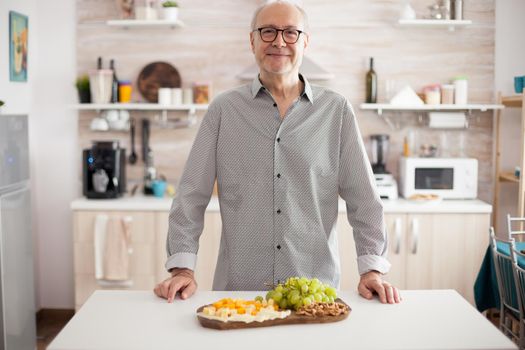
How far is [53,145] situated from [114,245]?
0.95m

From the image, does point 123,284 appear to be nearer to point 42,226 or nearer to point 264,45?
point 42,226

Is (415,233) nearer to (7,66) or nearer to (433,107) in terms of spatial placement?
(433,107)

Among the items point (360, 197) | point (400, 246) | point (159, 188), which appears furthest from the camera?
point (159, 188)

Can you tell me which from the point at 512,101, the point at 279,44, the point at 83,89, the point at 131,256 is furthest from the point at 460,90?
the point at 279,44

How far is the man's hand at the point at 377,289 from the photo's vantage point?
2070 millimetres

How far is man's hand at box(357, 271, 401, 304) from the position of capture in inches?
81.5

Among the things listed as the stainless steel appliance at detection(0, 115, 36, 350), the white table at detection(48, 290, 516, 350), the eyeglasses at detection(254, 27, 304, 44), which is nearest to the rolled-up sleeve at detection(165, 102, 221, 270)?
the white table at detection(48, 290, 516, 350)

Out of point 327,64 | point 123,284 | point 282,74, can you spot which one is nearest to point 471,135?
point 327,64

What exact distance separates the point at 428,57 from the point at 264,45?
286cm

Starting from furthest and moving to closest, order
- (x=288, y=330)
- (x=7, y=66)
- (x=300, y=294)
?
(x=7, y=66), (x=300, y=294), (x=288, y=330)

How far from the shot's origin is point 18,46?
4.46 meters

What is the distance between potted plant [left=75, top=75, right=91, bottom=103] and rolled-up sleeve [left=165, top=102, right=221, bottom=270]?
2528 millimetres

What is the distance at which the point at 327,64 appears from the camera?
4816mm

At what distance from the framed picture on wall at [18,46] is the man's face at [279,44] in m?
2.60
